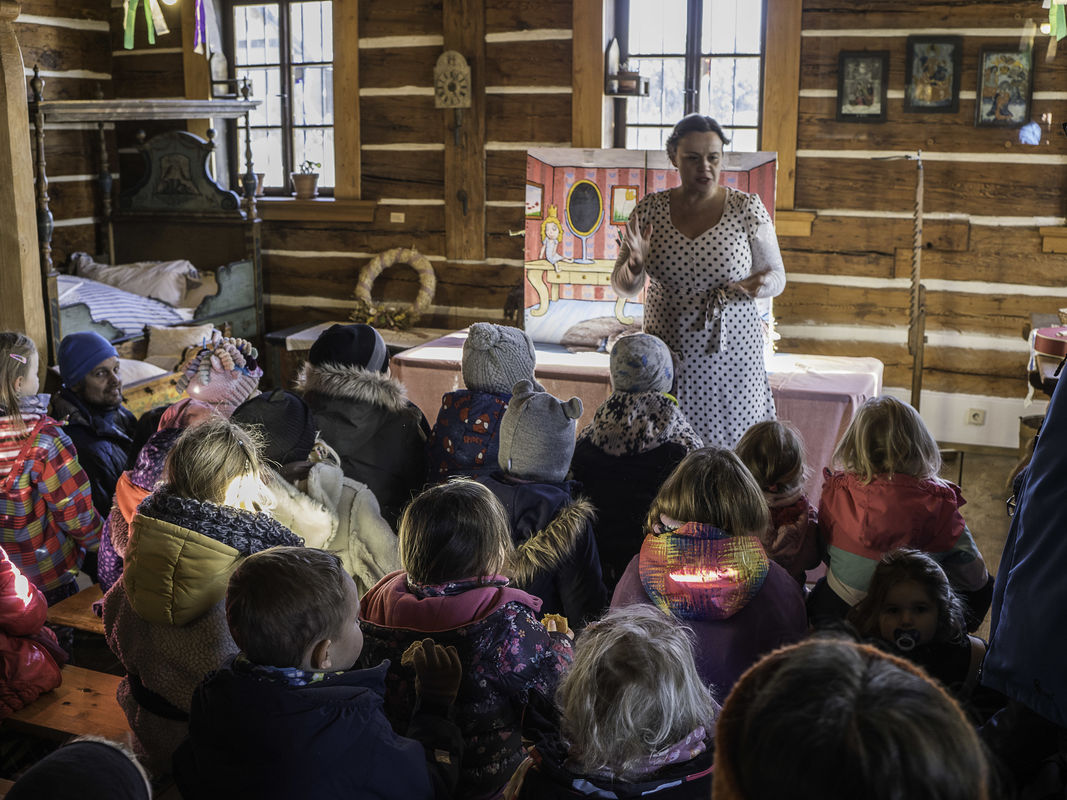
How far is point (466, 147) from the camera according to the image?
23.8 ft

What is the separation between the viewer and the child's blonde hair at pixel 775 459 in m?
2.96

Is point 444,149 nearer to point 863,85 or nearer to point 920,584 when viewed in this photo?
point 863,85

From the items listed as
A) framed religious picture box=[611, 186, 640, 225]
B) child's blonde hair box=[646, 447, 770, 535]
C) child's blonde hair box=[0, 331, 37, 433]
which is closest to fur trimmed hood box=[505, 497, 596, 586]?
child's blonde hair box=[646, 447, 770, 535]

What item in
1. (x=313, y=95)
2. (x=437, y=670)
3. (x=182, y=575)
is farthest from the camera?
(x=313, y=95)

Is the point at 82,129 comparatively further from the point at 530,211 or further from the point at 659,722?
the point at 659,722

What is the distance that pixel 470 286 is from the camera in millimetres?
7477

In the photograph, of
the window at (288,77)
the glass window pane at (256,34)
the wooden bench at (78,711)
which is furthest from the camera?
the glass window pane at (256,34)

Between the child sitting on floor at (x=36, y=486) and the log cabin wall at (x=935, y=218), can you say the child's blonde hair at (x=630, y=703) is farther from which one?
the log cabin wall at (x=935, y=218)

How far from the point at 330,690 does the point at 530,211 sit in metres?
4.72

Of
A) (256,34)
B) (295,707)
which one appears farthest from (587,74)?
(295,707)

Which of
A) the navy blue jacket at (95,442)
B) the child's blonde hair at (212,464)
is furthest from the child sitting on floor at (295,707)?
the navy blue jacket at (95,442)

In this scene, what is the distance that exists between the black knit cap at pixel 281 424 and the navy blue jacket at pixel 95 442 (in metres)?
1.25

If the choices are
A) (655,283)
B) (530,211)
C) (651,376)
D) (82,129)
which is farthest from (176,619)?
(82,129)

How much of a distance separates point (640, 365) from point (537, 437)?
1.88ft
